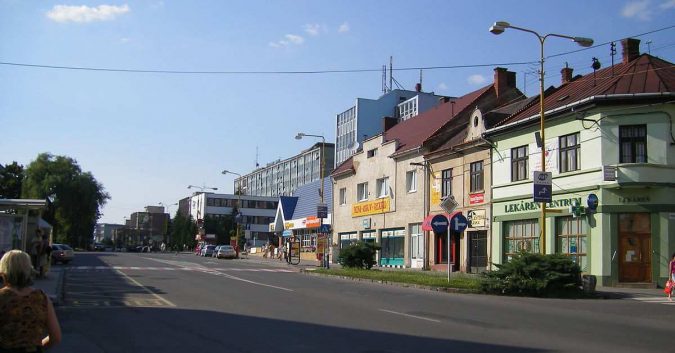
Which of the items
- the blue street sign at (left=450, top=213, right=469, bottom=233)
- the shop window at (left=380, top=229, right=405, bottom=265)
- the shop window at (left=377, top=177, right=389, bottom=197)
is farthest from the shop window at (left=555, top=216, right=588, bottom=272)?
the shop window at (left=377, top=177, right=389, bottom=197)

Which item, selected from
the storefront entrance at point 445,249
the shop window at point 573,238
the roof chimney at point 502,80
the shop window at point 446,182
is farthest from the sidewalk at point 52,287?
the roof chimney at point 502,80

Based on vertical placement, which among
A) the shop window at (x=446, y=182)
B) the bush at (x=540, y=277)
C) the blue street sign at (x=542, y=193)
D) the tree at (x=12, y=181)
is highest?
the tree at (x=12, y=181)

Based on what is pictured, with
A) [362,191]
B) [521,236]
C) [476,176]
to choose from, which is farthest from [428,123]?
[521,236]

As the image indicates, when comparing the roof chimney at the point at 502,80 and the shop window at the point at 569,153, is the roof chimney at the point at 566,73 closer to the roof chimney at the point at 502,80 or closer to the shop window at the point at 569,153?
the roof chimney at the point at 502,80

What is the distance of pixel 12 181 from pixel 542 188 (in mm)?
72061

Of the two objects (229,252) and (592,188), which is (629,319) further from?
(229,252)

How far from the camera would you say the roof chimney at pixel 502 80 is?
40.2m

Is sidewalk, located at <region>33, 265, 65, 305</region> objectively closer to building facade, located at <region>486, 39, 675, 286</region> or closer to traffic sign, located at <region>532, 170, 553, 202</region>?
building facade, located at <region>486, 39, 675, 286</region>

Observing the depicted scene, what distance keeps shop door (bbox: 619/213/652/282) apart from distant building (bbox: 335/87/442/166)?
1824 inches

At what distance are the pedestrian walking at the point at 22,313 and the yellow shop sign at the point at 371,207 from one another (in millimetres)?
40335

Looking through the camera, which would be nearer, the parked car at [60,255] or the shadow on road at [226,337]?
the shadow on road at [226,337]

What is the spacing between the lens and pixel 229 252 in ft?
224

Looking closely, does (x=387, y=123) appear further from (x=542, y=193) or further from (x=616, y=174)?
(x=542, y=193)

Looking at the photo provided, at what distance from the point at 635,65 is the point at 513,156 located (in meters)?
7.01
